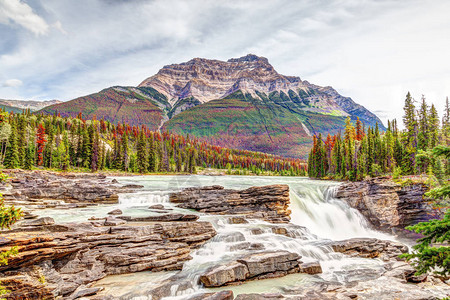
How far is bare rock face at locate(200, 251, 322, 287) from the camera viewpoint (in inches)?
510

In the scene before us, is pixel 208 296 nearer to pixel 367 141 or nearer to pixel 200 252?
pixel 200 252

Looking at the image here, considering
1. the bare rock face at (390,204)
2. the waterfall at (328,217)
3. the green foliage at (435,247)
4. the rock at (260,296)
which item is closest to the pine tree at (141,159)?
the waterfall at (328,217)

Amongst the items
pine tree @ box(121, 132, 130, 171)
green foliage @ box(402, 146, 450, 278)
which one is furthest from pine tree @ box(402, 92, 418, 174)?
pine tree @ box(121, 132, 130, 171)

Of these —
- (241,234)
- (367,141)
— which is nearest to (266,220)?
(241,234)

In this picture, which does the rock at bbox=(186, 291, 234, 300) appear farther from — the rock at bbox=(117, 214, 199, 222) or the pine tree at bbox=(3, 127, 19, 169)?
the pine tree at bbox=(3, 127, 19, 169)

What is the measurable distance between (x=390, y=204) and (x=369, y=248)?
19.8m

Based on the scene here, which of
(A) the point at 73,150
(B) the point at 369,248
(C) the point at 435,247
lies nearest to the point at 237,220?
(B) the point at 369,248

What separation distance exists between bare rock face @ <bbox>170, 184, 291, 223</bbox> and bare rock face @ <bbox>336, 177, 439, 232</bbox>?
1250cm

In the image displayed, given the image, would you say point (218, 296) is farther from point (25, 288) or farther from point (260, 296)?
point (25, 288)

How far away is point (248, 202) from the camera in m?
28.0

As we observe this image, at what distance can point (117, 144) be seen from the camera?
99.4m

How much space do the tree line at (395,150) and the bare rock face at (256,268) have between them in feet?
109

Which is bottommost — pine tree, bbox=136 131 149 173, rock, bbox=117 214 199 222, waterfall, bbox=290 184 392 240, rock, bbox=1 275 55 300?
waterfall, bbox=290 184 392 240

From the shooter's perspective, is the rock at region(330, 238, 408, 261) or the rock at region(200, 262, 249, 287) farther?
the rock at region(330, 238, 408, 261)
